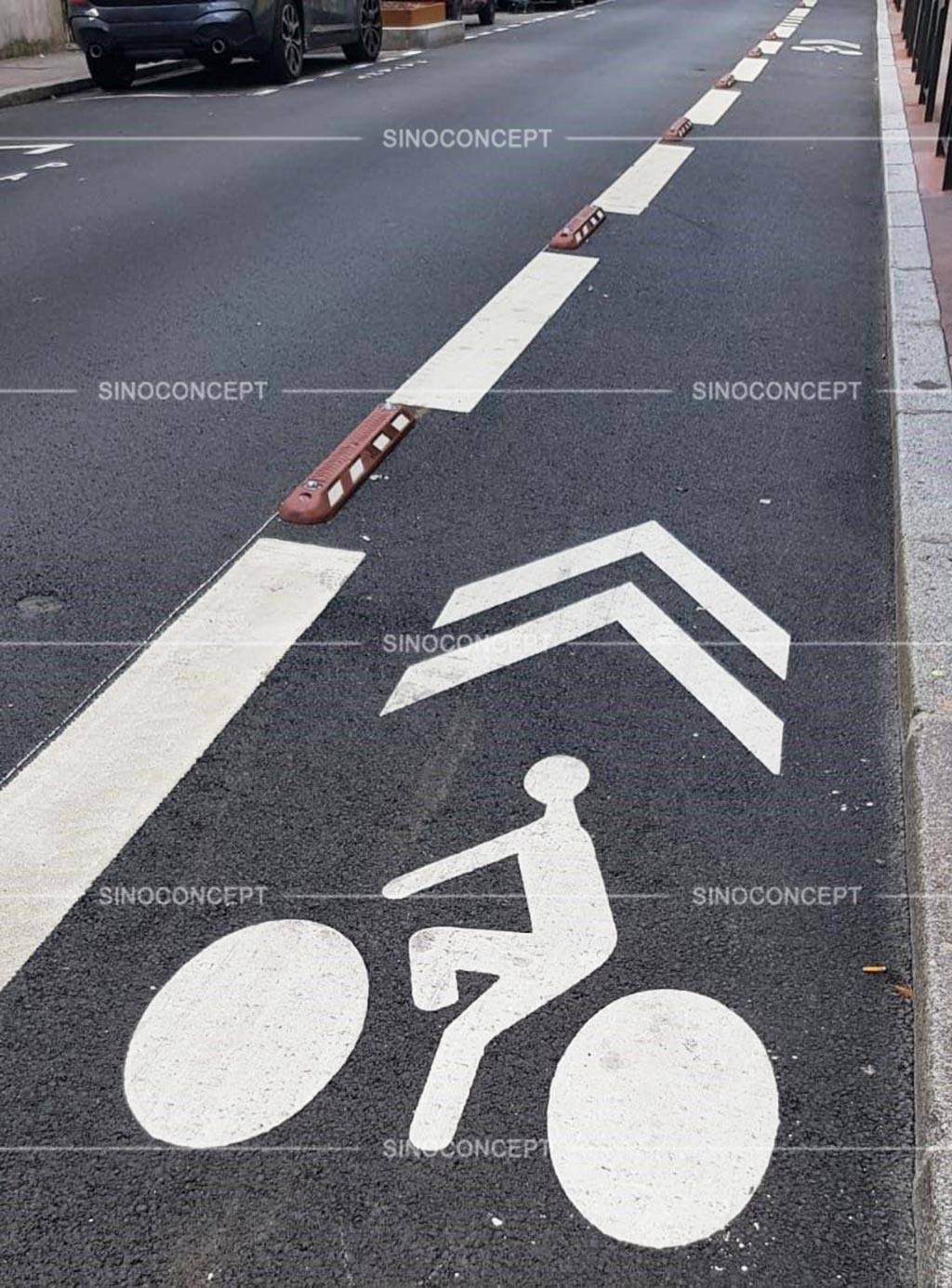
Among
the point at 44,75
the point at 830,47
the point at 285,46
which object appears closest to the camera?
the point at 285,46

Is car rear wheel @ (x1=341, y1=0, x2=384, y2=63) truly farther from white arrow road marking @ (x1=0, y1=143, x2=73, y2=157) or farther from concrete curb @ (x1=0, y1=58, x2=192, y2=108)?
white arrow road marking @ (x1=0, y1=143, x2=73, y2=157)

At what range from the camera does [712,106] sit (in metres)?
15.1

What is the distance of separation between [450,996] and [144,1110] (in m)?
0.55

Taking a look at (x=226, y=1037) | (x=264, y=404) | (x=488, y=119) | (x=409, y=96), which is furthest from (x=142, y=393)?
(x=409, y=96)

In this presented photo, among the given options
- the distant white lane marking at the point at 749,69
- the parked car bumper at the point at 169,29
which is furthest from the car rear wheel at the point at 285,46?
the distant white lane marking at the point at 749,69

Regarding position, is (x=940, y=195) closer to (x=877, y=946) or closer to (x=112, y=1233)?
(x=877, y=946)

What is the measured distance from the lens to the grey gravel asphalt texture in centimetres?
211

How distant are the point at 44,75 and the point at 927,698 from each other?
54.8ft

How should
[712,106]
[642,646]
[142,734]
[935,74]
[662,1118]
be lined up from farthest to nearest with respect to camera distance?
1. [712,106]
2. [935,74]
3. [642,646]
4. [142,734]
5. [662,1118]

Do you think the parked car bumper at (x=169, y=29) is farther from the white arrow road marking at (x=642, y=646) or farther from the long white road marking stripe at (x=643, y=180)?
the white arrow road marking at (x=642, y=646)

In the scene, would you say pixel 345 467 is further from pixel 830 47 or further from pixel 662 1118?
pixel 830 47

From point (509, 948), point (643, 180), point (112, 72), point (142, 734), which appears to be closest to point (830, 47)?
point (112, 72)

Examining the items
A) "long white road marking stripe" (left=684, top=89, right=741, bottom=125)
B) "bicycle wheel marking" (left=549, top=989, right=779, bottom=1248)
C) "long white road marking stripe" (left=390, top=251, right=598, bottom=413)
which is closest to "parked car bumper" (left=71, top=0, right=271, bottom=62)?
"long white road marking stripe" (left=684, top=89, right=741, bottom=125)

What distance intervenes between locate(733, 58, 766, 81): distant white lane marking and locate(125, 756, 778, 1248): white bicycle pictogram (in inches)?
672
